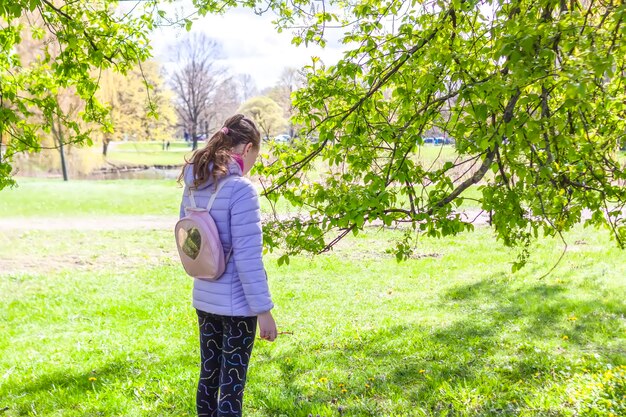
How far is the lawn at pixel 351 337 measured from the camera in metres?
4.16

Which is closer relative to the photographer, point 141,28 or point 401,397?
point 401,397

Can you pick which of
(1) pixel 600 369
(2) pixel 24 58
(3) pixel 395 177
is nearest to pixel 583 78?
(3) pixel 395 177

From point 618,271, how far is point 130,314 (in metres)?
7.29

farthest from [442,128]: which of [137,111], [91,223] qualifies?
[137,111]

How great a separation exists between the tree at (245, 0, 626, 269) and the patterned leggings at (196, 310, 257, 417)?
1.22 metres

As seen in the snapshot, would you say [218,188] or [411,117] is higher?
[411,117]

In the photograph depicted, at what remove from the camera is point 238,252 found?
262 centimetres

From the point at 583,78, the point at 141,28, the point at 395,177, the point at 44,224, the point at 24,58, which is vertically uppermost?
the point at 24,58

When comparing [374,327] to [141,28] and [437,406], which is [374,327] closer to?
[437,406]

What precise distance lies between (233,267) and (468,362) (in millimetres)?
3035

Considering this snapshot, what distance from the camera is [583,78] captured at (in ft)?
7.47

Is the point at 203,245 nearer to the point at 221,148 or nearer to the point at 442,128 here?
the point at 221,148

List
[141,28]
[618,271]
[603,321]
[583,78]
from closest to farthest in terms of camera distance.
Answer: [583,78], [141,28], [603,321], [618,271]

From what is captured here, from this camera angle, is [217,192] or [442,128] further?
[442,128]
